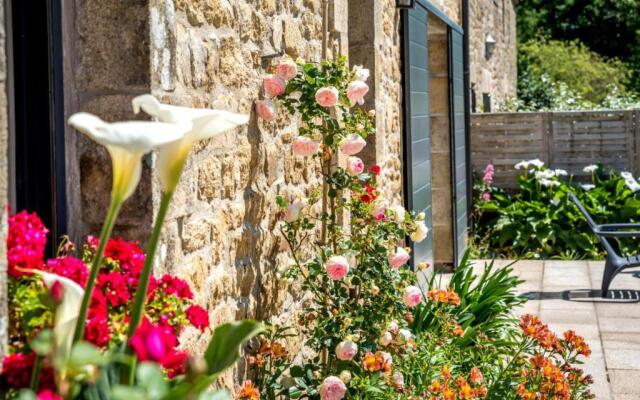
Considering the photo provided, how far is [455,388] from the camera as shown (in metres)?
4.04

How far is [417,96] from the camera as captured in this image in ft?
24.6

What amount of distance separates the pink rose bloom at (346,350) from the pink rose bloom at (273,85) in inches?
39.5

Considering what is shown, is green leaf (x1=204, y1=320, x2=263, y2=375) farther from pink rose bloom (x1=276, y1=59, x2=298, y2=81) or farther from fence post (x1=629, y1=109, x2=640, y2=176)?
fence post (x1=629, y1=109, x2=640, y2=176)

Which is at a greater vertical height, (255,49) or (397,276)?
(255,49)

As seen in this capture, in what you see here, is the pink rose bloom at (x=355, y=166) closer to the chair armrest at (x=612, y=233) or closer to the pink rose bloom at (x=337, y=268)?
the pink rose bloom at (x=337, y=268)

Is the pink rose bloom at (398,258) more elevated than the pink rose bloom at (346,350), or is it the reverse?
the pink rose bloom at (398,258)

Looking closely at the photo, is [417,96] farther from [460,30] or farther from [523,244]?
[523,244]

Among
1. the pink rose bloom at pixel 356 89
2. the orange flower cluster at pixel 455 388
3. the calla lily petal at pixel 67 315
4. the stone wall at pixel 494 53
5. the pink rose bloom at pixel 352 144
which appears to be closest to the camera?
the calla lily petal at pixel 67 315

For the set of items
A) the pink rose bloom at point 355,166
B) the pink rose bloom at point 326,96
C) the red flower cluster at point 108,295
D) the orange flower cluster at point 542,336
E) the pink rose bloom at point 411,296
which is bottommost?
the orange flower cluster at point 542,336

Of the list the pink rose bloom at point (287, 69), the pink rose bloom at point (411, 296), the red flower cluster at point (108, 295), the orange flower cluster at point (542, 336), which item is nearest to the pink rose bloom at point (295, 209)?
the pink rose bloom at point (287, 69)

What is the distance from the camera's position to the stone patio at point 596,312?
532 centimetres

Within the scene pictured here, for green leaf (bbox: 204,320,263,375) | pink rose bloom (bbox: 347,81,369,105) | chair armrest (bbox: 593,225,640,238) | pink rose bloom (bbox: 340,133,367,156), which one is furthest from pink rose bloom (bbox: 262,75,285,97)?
chair armrest (bbox: 593,225,640,238)

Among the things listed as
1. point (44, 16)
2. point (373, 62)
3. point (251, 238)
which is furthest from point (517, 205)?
point (44, 16)

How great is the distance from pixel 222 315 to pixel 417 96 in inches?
167
